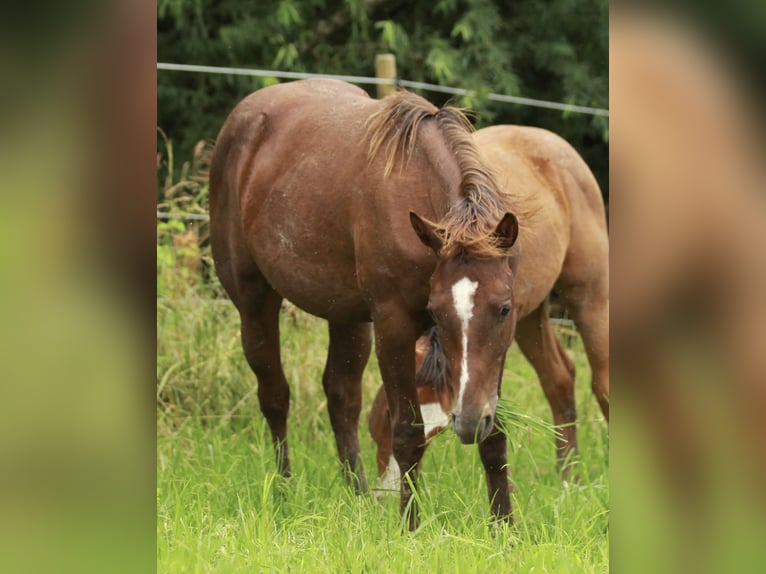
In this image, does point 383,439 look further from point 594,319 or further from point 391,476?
point 594,319

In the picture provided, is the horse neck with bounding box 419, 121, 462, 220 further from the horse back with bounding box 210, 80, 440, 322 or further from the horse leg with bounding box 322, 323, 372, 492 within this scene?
the horse leg with bounding box 322, 323, 372, 492

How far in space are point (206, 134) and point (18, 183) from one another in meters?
8.92

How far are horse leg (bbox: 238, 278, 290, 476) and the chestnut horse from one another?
52cm

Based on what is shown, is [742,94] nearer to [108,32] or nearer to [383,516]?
[108,32]

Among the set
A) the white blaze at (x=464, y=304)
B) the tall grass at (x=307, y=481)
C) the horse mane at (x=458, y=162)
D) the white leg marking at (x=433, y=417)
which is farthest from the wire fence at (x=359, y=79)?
the white blaze at (x=464, y=304)

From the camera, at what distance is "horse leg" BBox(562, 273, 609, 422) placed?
5.30m

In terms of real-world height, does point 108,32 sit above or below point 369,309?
above

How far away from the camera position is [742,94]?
1.00m

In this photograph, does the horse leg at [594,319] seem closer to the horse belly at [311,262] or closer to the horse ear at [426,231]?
the horse belly at [311,262]

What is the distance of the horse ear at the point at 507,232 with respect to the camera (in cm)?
351

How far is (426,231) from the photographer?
142 inches

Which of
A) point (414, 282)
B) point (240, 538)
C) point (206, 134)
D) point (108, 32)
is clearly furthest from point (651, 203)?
point (206, 134)

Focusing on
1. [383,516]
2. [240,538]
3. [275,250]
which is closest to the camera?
[240,538]

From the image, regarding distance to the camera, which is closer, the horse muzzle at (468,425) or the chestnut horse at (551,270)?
the horse muzzle at (468,425)
